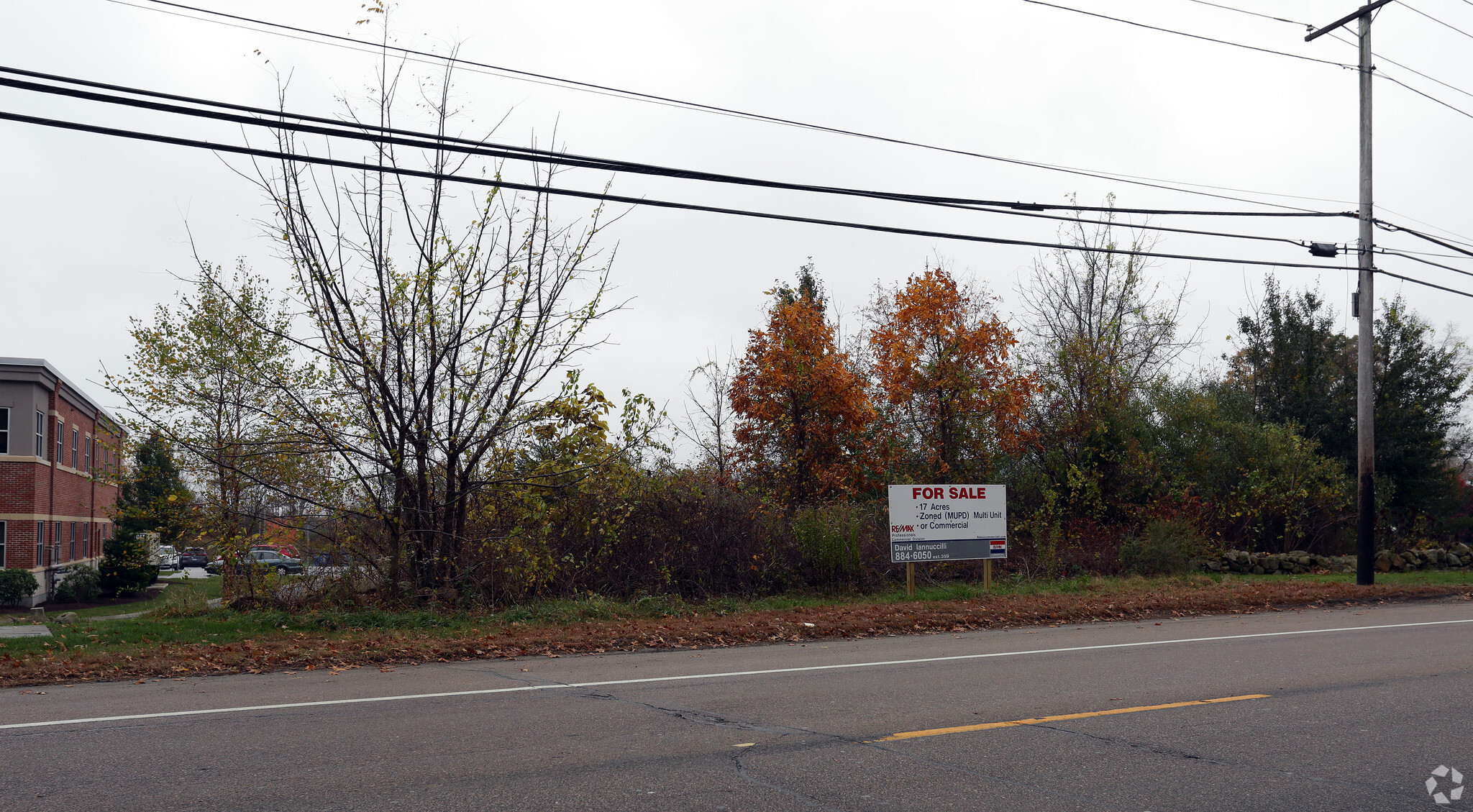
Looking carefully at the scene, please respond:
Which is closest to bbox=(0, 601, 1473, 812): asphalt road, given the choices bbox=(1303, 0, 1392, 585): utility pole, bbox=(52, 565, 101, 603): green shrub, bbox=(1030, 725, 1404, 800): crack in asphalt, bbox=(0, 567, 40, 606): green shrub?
bbox=(1030, 725, 1404, 800): crack in asphalt

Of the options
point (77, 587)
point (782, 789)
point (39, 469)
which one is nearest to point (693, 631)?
point (782, 789)

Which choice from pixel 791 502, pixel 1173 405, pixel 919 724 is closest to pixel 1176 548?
pixel 1173 405

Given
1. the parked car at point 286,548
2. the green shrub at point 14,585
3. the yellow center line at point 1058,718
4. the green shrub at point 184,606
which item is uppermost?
the parked car at point 286,548

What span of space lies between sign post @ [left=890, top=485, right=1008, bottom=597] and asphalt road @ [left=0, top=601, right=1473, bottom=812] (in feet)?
20.6

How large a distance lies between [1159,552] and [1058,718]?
1561 cm

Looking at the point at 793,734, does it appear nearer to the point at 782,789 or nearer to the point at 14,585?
the point at 782,789

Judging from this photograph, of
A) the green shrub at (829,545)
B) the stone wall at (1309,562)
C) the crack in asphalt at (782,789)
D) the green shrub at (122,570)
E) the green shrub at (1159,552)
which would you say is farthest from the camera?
the green shrub at (122,570)

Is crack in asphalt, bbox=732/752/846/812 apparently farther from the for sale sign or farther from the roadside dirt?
the for sale sign

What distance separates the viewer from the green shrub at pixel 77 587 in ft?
117

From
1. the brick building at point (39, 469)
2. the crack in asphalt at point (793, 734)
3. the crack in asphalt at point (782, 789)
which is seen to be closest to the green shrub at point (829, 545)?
the crack in asphalt at point (793, 734)

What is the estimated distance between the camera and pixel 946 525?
17531 mm

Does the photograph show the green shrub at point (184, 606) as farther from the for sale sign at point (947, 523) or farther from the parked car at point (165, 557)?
the parked car at point (165, 557)

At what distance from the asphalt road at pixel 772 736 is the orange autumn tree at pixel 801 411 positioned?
480 inches

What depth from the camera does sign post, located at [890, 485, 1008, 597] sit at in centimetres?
1712
